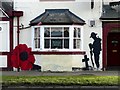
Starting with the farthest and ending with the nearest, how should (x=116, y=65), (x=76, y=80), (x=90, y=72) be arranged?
(x=116, y=65)
(x=90, y=72)
(x=76, y=80)

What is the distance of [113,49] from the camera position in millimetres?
23516

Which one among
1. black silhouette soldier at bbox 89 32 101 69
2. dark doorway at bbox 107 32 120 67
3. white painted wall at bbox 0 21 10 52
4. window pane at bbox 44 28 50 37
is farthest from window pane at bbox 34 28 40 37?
dark doorway at bbox 107 32 120 67

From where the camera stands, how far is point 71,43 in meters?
20.5

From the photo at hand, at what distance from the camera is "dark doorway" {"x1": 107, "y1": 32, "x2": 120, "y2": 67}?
2342 centimetres

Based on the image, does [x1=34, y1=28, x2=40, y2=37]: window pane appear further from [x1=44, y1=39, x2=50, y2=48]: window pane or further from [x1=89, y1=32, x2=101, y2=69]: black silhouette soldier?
[x1=89, y1=32, x2=101, y2=69]: black silhouette soldier

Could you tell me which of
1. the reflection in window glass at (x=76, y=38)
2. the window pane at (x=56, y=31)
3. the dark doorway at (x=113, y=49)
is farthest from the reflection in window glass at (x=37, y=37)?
the dark doorway at (x=113, y=49)

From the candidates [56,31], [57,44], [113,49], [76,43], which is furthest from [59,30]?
[113,49]

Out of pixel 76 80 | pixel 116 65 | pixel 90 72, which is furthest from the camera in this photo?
pixel 116 65

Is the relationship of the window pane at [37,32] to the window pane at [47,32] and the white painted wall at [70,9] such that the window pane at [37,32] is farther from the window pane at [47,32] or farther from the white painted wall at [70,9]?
the window pane at [47,32]

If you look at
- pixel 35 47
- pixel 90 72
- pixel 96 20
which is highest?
pixel 96 20

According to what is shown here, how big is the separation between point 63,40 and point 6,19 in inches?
138

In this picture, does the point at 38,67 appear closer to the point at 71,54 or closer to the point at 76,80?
the point at 71,54

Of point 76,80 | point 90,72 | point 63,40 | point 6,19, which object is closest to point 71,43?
point 63,40

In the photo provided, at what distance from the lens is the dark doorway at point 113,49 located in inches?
922
